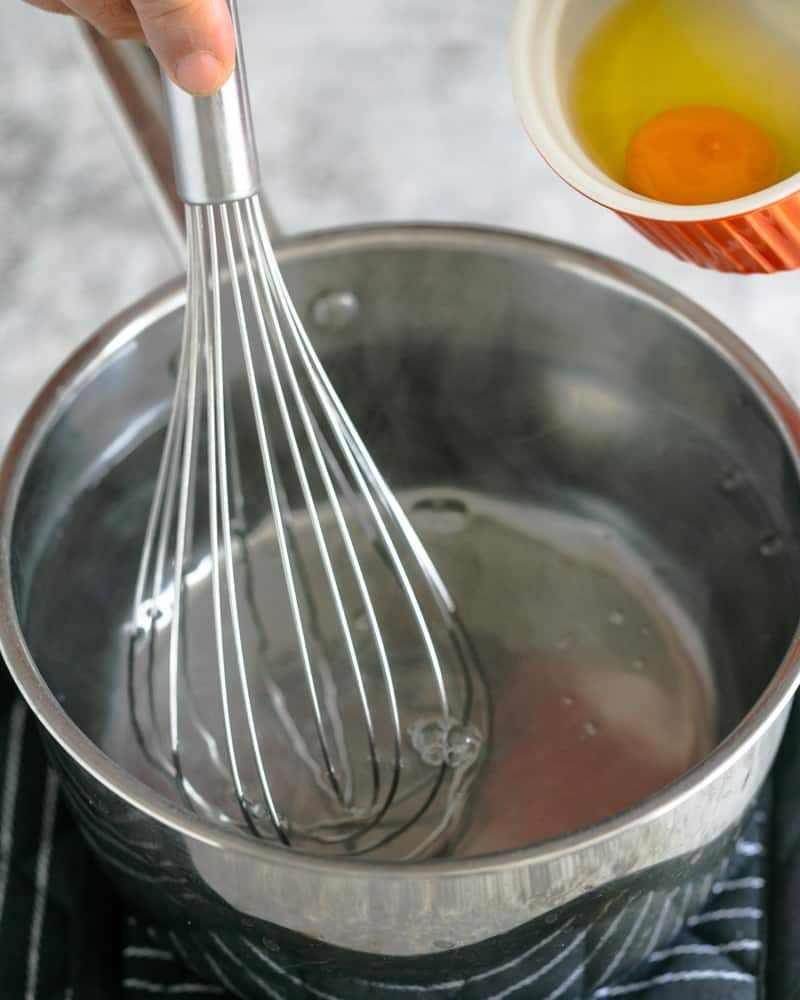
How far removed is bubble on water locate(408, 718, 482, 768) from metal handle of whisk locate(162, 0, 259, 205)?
0.74 ft

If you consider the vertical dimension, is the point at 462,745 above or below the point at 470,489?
below

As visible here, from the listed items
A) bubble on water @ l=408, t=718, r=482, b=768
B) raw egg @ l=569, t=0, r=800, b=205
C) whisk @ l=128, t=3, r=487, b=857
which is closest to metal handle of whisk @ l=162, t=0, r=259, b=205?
whisk @ l=128, t=3, r=487, b=857

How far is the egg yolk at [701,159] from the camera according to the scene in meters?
0.41

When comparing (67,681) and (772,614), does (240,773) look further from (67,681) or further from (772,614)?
(772,614)

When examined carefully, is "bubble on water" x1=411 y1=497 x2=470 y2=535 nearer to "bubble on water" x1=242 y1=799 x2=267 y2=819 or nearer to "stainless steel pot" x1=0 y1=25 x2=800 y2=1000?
"stainless steel pot" x1=0 y1=25 x2=800 y2=1000

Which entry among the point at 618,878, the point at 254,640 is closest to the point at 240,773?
the point at 254,640

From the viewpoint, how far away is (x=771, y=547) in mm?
505

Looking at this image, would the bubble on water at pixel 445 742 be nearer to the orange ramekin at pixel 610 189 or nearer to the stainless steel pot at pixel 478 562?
the stainless steel pot at pixel 478 562

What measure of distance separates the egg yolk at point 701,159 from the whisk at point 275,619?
0.13 m

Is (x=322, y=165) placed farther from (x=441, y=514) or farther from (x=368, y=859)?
(x=368, y=859)

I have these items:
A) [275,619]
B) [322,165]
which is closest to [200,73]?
[275,619]

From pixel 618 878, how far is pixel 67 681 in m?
0.24

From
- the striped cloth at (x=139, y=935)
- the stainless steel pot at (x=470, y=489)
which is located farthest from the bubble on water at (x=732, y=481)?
the striped cloth at (x=139, y=935)

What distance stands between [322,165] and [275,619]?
0.34m
